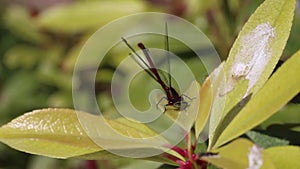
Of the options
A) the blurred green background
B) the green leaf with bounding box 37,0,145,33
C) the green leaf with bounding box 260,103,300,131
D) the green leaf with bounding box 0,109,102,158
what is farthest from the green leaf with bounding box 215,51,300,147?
the green leaf with bounding box 37,0,145,33

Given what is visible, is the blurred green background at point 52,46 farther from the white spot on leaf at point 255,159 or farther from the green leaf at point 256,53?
the white spot on leaf at point 255,159

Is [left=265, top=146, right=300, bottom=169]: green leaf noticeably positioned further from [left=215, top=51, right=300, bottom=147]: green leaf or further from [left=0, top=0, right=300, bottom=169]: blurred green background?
[left=0, top=0, right=300, bottom=169]: blurred green background

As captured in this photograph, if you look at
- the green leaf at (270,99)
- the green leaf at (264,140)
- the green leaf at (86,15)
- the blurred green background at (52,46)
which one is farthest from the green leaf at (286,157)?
the green leaf at (86,15)

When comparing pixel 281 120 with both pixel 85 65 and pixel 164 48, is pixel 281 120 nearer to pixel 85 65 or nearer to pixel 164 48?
pixel 164 48

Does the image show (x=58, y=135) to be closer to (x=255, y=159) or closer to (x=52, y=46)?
(x=255, y=159)

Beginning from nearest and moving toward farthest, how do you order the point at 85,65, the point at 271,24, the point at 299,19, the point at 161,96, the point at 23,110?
the point at 271,24 → the point at 161,96 → the point at 299,19 → the point at 85,65 → the point at 23,110

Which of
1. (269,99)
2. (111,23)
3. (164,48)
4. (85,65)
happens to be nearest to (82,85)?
(85,65)
